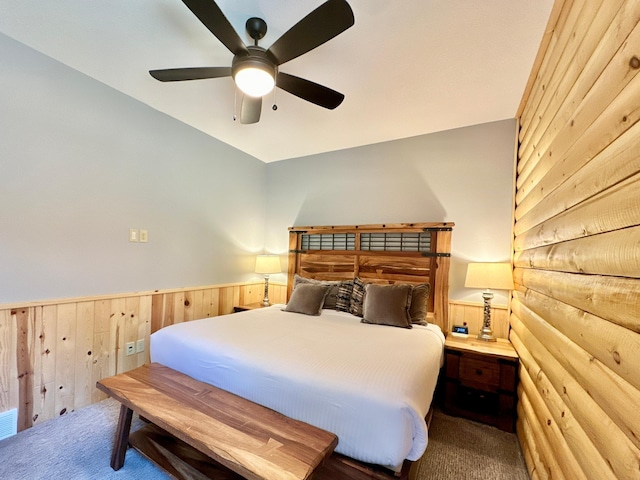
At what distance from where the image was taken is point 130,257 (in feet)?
8.44

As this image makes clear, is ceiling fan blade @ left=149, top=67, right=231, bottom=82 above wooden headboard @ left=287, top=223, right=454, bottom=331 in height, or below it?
above

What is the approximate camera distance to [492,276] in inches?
94.6

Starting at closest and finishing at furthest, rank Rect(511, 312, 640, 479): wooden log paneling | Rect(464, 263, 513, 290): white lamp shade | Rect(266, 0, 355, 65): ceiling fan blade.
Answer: Rect(511, 312, 640, 479): wooden log paneling < Rect(266, 0, 355, 65): ceiling fan blade < Rect(464, 263, 513, 290): white lamp shade

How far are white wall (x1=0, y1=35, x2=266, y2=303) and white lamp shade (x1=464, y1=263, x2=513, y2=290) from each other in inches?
110

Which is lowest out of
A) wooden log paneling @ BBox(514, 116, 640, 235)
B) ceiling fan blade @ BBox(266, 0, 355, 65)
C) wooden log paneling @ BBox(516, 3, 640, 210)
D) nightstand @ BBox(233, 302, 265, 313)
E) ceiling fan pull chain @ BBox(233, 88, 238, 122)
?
nightstand @ BBox(233, 302, 265, 313)

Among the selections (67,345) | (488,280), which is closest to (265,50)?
(488,280)

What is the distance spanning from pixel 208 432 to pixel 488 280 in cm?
230

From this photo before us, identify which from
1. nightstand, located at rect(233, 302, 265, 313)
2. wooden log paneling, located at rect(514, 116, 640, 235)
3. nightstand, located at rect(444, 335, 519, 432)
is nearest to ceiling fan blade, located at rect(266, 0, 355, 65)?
wooden log paneling, located at rect(514, 116, 640, 235)

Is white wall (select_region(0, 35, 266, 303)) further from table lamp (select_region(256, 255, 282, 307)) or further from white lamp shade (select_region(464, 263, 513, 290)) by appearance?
white lamp shade (select_region(464, 263, 513, 290))

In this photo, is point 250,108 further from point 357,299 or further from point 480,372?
point 480,372

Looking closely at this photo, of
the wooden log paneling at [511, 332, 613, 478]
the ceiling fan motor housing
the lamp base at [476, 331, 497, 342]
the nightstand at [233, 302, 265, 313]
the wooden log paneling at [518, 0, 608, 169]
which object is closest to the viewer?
the wooden log paneling at [511, 332, 613, 478]

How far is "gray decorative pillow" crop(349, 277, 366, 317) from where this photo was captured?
2.88 meters

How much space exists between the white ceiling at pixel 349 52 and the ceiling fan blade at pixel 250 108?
1.08ft

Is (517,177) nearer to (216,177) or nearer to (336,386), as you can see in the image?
(336,386)
